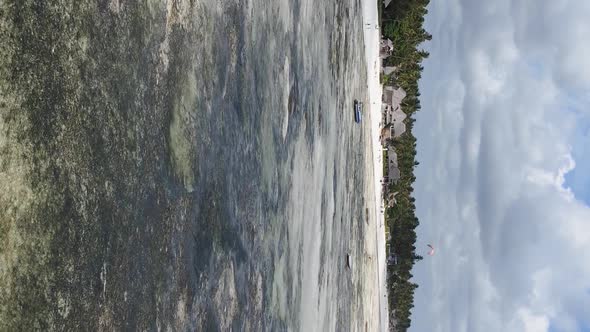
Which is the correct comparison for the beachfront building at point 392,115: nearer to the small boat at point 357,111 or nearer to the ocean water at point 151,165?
the small boat at point 357,111

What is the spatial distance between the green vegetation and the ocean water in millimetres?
25798

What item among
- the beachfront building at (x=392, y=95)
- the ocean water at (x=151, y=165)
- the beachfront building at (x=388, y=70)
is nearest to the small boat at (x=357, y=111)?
the ocean water at (x=151, y=165)

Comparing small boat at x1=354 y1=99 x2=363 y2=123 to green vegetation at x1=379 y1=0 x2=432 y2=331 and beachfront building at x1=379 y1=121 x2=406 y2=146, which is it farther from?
green vegetation at x1=379 y1=0 x2=432 y2=331

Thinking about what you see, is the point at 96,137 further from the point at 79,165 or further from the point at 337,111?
the point at 337,111

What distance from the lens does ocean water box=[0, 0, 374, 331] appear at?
14.6ft

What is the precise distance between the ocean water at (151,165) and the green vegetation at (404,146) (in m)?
25.8

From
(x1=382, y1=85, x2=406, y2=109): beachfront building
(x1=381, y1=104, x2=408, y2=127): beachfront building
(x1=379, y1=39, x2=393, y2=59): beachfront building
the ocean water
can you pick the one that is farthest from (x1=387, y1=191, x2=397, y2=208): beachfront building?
the ocean water

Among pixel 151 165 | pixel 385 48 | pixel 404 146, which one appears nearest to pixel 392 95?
pixel 385 48

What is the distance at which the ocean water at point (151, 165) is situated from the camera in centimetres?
446

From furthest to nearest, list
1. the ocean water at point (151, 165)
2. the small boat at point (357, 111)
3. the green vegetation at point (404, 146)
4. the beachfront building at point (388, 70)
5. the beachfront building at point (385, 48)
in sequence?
the green vegetation at point (404, 146), the beachfront building at point (388, 70), the beachfront building at point (385, 48), the small boat at point (357, 111), the ocean water at point (151, 165)

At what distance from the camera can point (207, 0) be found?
7914 mm

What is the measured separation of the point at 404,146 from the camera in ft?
135

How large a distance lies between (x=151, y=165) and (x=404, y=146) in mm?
35718

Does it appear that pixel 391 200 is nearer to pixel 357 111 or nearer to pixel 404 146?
pixel 404 146
